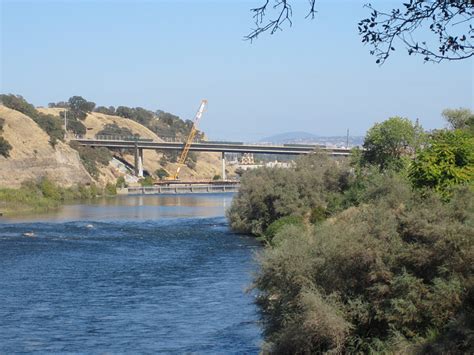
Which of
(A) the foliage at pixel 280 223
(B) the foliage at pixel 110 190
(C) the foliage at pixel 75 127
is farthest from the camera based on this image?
(C) the foliage at pixel 75 127

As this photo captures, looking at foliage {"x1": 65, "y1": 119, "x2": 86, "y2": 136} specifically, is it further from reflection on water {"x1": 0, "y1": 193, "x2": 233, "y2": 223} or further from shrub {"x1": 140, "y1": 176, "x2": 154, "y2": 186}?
reflection on water {"x1": 0, "y1": 193, "x2": 233, "y2": 223}

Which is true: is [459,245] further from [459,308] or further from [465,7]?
[465,7]

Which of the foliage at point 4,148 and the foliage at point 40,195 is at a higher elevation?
the foliage at point 4,148

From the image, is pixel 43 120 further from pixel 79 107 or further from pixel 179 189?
pixel 79 107

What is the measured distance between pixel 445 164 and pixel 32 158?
7853 cm

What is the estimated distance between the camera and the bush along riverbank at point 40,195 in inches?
3285

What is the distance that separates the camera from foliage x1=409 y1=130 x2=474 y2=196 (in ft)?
112

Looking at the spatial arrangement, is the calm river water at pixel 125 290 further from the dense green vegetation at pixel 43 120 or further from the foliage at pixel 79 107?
the foliage at pixel 79 107

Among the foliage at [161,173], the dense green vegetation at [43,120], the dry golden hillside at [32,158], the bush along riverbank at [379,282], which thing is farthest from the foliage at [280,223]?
the foliage at [161,173]

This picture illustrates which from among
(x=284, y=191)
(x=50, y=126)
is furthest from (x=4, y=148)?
(x=284, y=191)

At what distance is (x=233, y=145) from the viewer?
465ft

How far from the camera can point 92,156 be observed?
134000 millimetres

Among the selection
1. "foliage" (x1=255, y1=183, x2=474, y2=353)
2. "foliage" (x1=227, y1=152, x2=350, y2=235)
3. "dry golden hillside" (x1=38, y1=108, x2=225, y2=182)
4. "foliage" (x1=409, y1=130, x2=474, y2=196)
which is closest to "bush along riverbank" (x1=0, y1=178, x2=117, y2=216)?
"foliage" (x1=227, y1=152, x2=350, y2=235)

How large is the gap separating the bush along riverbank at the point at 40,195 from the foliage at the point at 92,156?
8543mm
